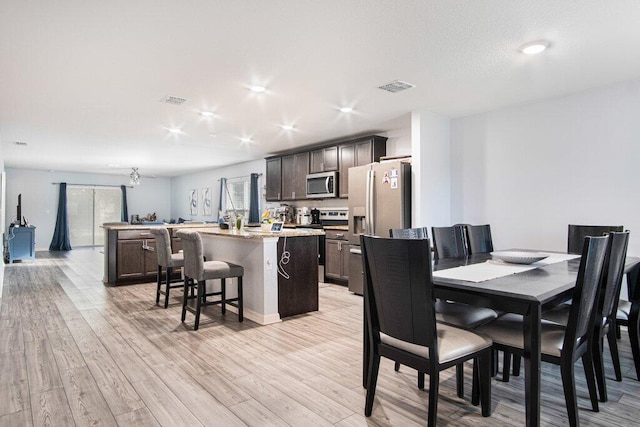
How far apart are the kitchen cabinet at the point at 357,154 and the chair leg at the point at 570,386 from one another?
4.08 m

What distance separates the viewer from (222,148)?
7234 millimetres

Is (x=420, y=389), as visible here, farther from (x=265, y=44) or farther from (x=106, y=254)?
(x=106, y=254)

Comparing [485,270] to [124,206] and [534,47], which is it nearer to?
[534,47]

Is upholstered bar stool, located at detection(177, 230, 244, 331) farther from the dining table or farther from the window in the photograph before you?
the window

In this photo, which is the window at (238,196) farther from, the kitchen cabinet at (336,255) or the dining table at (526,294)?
the dining table at (526,294)

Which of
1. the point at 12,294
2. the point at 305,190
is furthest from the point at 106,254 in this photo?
the point at 305,190

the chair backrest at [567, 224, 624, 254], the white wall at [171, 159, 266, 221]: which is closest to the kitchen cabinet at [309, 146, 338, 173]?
the white wall at [171, 159, 266, 221]

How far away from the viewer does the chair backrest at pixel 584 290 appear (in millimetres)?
1731

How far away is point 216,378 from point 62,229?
11.2 metres

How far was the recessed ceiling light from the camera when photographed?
9.09ft

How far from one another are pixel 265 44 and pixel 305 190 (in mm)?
3943

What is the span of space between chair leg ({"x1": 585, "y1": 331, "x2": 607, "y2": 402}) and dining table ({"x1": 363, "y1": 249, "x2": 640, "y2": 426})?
405 mm

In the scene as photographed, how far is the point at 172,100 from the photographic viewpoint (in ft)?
13.5

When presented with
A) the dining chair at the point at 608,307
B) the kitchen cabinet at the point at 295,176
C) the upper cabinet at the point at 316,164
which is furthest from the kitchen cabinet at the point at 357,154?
→ the dining chair at the point at 608,307
